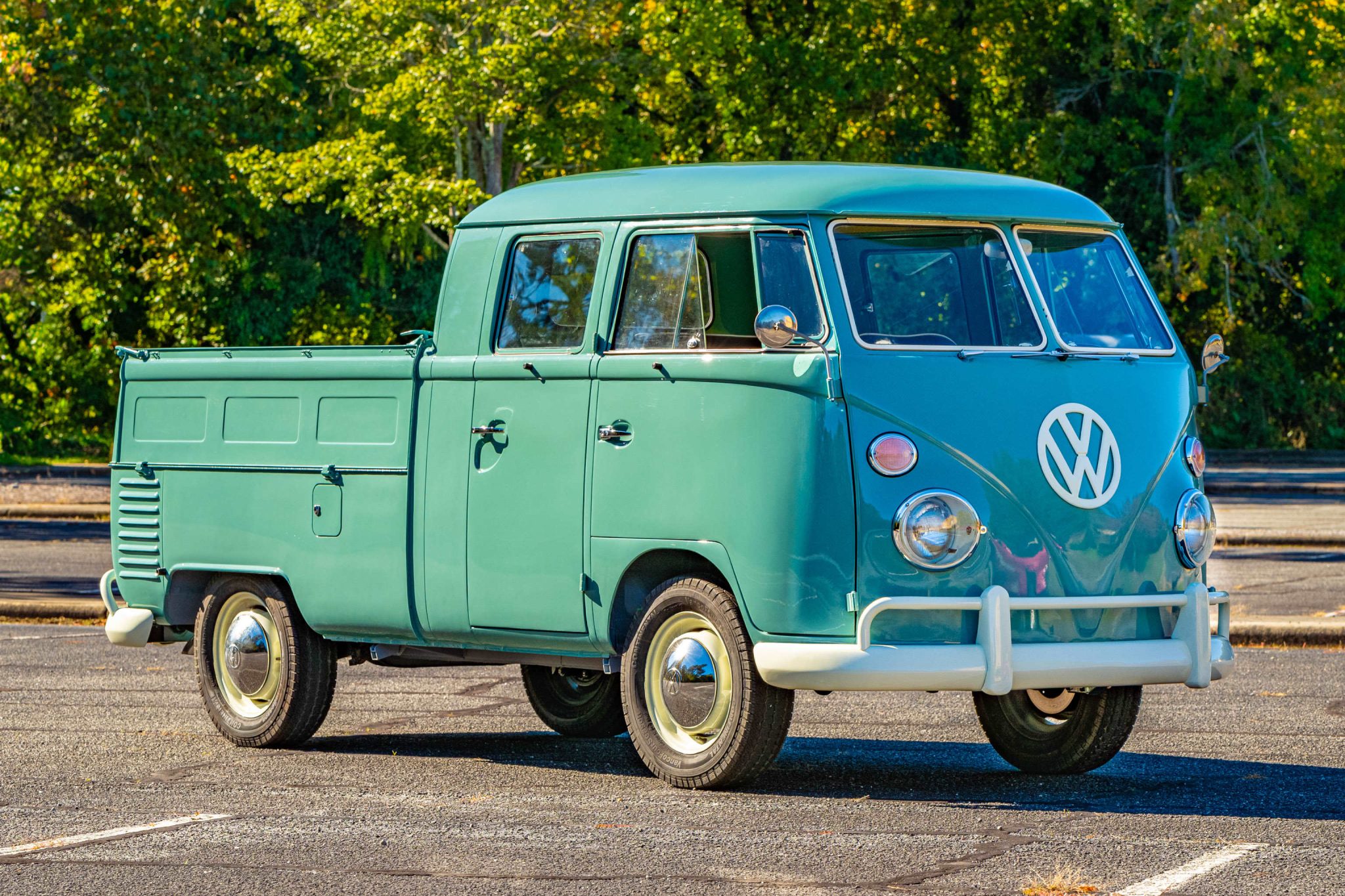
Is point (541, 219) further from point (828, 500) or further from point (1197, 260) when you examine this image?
point (1197, 260)

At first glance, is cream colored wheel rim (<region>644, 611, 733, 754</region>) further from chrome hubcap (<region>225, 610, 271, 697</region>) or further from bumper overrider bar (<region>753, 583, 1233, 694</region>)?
chrome hubcap (<region>225, 610, 271, 697</region>)

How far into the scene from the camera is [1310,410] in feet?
147

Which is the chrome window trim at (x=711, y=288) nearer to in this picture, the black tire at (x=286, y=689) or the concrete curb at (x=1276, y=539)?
the black tire at (x=286, y=689)

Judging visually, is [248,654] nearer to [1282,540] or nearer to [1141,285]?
[1141,285]

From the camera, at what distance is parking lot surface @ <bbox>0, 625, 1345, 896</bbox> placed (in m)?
6.31

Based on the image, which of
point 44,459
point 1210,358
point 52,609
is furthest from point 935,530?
point 44,459

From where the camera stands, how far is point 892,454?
7.52m

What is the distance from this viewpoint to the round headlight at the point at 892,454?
7508 millimetres

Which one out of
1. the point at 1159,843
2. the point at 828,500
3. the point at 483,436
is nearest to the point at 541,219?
the point at 483,436

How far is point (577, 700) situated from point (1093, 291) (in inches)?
127

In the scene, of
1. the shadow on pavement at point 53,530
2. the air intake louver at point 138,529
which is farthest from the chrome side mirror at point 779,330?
the shadow on pavement at point 53,530

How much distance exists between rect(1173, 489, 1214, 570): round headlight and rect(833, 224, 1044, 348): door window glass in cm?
87

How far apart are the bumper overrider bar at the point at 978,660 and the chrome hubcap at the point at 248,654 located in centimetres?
297

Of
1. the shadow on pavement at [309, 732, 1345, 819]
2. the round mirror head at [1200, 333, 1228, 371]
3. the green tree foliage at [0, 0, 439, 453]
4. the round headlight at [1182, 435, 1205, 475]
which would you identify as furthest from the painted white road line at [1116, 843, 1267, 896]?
the green tree foliage at [0, 0, 439, 453]
